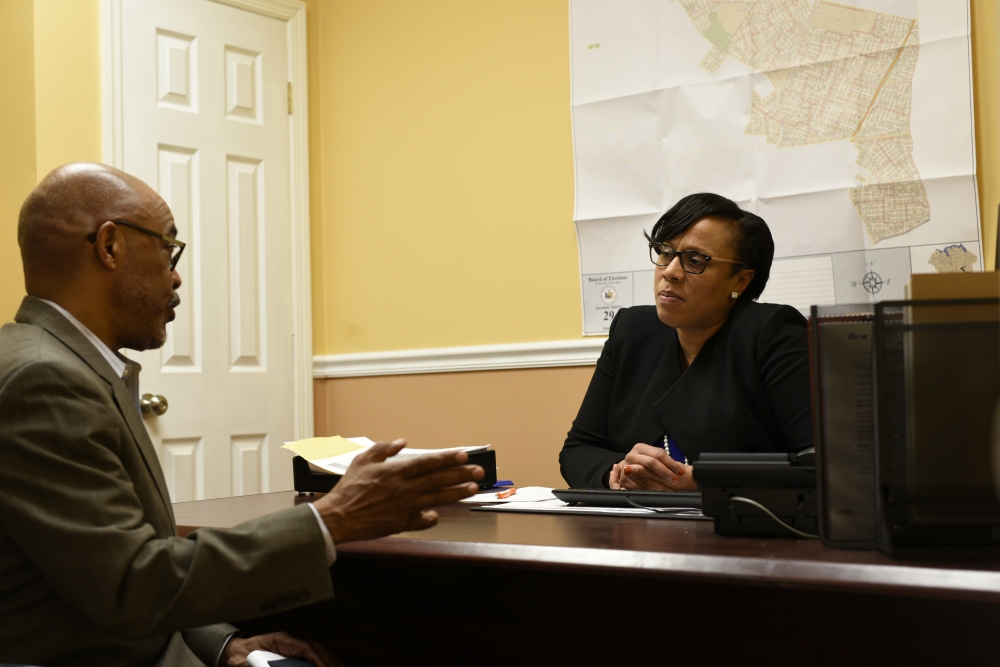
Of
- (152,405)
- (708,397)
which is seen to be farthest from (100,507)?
(152,405)

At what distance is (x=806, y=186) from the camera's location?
9.25 feet

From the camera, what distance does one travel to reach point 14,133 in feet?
9.58

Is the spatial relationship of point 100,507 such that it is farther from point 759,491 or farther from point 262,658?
point 759,491

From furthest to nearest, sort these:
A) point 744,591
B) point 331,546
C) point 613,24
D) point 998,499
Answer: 1. point 613,24
2. point 744,591
3. point 331,546
4. point 998,499

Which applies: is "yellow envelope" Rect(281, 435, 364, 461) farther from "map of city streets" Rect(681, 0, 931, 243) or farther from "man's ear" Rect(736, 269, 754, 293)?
"map of city streets" Rect(681, 0, 931, 243)

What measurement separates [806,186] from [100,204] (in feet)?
7.01

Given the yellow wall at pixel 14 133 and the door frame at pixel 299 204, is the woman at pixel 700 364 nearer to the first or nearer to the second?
the door frame at pixel 299 204

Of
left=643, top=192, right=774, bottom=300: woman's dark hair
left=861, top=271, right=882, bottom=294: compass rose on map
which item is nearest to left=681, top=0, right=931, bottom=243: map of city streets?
left=861, top=271, right=882, bottom=294: compass rose on map

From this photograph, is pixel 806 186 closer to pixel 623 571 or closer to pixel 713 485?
pixel 713 485

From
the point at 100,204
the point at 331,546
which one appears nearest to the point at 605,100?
the point at 100,204

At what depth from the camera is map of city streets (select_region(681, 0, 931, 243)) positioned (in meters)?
2.67

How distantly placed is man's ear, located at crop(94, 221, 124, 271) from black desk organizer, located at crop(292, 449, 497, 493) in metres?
0.77

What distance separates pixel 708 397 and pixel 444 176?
5.79ft

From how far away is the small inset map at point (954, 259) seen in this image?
259 centimetres
